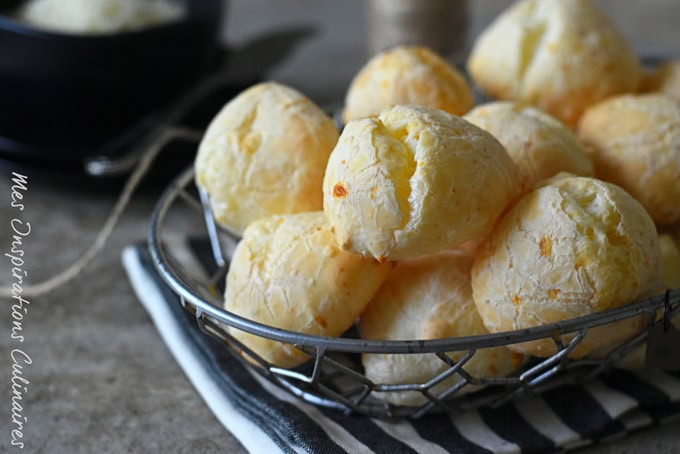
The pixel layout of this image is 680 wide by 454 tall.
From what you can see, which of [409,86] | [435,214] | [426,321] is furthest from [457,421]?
[409,86]

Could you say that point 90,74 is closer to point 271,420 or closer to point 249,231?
point 249,231

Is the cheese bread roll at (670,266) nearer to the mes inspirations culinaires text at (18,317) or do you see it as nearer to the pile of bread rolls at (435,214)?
the pile of bread rolls at (435,214)

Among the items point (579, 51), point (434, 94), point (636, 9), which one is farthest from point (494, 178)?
point (636, 9)

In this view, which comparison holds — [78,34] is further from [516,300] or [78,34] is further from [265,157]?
[516,300]

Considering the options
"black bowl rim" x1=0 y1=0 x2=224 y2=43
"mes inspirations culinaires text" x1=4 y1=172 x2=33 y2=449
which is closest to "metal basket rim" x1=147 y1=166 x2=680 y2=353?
"mes inspirations culinaires text" x1=4 y1=172 x2=33 y2=449

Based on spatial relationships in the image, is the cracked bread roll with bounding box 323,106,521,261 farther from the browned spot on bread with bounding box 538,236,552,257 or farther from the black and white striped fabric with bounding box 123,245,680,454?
the black and white striped fabric with bounding box 123,245,680,454
